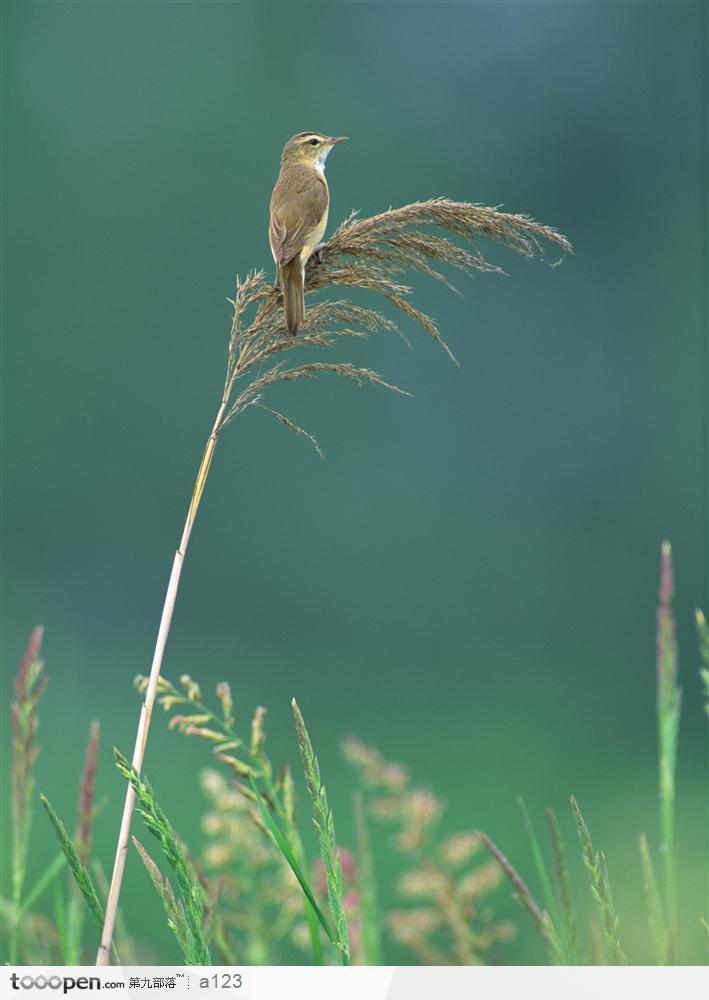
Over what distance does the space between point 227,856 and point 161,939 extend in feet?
5.89

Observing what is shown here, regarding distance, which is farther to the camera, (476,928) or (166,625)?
(476,928)

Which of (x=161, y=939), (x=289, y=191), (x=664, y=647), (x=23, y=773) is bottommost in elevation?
(x=161, y=939)

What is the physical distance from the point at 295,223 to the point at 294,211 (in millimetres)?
57

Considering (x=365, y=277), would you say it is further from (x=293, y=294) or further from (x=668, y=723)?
(x=668, y=723)

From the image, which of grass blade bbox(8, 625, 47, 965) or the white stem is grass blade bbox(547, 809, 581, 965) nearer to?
the white stem

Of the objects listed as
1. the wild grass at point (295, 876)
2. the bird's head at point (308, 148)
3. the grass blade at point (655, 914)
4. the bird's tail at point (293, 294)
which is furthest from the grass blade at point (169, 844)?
the bird's head at point (308, 148)

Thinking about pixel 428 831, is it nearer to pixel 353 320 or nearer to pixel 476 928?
pixel 476 928

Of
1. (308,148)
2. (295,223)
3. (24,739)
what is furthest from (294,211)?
(24,739)

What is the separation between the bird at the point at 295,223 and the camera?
1651mm

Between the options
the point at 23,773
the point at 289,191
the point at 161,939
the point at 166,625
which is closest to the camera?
the point at 166,625

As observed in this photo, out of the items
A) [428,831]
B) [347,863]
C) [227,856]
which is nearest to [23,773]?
[227,856]
